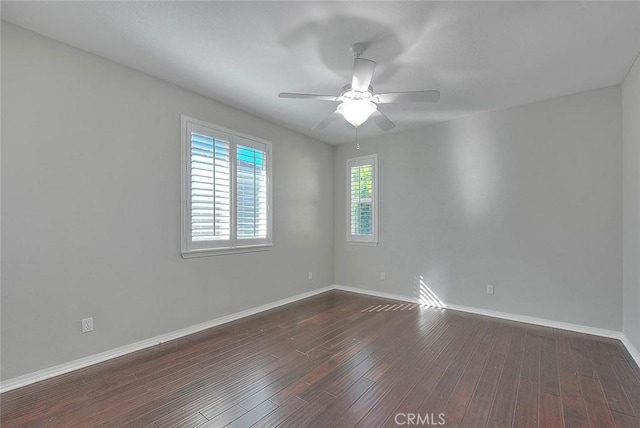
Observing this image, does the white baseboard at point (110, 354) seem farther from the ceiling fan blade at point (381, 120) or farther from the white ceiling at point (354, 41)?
the ceiling fan blade at point (381, 120)

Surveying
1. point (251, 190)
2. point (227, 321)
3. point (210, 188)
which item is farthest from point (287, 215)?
point (227, 321)

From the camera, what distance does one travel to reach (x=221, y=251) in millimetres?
3539

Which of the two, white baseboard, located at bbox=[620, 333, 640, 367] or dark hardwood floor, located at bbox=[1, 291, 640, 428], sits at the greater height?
white baseboard, located at bbox=[620, 333, 640, 367]

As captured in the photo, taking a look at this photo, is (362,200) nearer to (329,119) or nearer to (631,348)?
(329,119)

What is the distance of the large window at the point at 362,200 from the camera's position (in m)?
4.98

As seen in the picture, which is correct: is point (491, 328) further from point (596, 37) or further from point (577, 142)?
point (596, 37)

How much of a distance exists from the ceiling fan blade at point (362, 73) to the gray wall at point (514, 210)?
1673mm

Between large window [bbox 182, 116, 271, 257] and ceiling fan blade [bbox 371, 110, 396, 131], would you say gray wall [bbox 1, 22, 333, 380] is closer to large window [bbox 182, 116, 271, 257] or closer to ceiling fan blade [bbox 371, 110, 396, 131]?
large window [bbox 182, 116, 271, 257]

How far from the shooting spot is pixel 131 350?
107 inches

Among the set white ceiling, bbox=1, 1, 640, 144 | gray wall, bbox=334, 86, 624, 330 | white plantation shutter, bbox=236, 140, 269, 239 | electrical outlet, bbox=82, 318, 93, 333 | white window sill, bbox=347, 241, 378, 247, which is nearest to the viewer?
white ceiling, bbox=1, 1, 640, 144

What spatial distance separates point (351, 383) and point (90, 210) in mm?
2619

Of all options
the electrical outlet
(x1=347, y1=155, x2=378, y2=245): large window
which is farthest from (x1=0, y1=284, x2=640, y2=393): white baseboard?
(x1=347, y1=155, x2=378, y2=245): large window

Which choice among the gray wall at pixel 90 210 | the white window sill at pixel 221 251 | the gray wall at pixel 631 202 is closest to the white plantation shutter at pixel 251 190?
the white window sill at pixel 221 251

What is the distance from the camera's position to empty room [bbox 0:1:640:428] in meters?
2.02
